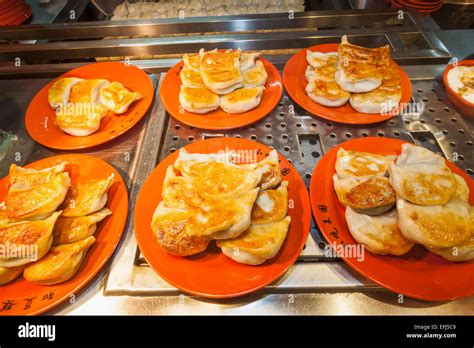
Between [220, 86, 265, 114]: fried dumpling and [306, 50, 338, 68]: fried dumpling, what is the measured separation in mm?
667

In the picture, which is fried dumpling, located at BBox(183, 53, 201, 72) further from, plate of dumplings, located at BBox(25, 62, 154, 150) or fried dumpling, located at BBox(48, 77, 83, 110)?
fried dumpling, located at BBox(48, 77, 83, 110)

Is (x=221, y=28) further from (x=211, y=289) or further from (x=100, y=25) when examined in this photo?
(x=211, y=289)

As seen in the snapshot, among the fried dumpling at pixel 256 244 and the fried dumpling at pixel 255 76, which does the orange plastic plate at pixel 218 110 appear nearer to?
the fried dumpling at pixel 255 76

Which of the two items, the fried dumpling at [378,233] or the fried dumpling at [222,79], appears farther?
the fried dumpling at [222,79]

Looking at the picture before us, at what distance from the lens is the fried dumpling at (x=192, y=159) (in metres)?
1.99

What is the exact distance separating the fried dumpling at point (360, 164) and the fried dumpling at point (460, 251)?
23.7 inches

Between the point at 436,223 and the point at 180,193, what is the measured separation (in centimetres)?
154

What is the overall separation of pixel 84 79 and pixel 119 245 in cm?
181

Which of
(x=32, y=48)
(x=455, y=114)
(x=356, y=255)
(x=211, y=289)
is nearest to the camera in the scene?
(x=211, y=289)

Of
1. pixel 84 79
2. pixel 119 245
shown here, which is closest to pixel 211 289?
pixel 119 245

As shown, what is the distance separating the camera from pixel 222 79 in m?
2.47

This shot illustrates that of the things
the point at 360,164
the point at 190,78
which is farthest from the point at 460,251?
the point at 190,78

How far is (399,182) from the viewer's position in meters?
1.78

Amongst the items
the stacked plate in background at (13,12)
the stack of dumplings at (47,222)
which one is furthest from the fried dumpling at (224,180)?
the stacked plate in background at (13,12)
